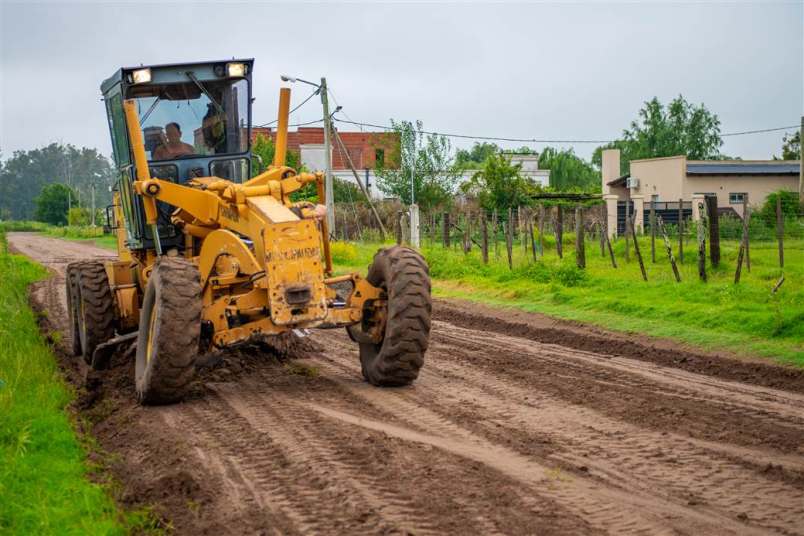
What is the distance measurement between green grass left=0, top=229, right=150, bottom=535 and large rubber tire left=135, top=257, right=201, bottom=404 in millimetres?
873

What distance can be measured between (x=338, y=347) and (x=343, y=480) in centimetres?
641

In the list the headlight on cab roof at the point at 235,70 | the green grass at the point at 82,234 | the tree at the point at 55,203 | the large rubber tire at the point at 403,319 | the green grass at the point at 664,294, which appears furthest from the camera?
the tree at the point at 55,203

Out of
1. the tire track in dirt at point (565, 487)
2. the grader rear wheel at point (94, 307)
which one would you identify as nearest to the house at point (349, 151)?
the grader rear wheel at point (94, 307)

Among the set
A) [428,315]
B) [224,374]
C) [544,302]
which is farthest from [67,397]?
[544,302]

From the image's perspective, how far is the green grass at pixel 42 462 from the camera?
597 centimetres

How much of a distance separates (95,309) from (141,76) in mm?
2951

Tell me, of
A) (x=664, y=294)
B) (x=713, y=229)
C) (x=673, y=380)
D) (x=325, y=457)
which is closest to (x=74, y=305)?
(x=325, y=457)

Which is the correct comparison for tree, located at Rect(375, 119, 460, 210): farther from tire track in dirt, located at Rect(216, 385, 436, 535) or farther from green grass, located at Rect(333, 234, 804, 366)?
tire track in dirt, located at Rect(216, 385, 436, 535)

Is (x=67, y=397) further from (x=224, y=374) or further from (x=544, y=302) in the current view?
(x=544, y=302)

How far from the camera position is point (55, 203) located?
355 feet

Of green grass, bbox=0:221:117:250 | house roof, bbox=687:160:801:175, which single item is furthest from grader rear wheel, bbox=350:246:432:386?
green grass, bbox=0:221:117:250

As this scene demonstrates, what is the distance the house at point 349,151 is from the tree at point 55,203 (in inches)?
1937

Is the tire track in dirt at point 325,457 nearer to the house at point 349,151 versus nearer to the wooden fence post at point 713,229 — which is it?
the wooden fence post at point 713,229

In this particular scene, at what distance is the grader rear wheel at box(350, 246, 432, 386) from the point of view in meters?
9.46
